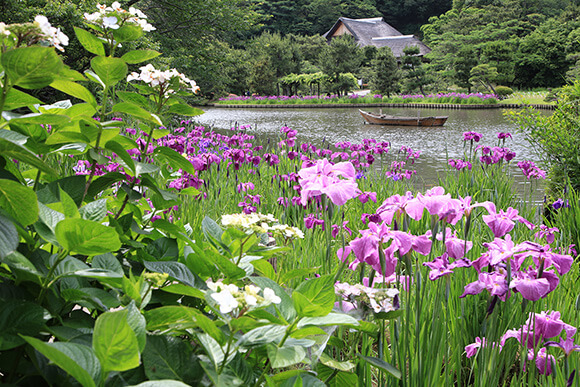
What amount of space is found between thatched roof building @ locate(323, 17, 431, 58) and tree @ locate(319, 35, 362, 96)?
15.3 metres

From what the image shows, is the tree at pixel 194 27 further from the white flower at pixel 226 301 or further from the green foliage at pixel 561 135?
the white flower at pixel 226 301

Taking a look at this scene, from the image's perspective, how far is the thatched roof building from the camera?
45625mm

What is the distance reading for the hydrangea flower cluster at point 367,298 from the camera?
809mm

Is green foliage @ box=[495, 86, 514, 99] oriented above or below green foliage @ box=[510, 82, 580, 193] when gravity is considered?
above

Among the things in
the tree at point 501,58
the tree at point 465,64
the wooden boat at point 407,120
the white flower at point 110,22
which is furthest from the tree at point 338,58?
the white flower at point 110,22

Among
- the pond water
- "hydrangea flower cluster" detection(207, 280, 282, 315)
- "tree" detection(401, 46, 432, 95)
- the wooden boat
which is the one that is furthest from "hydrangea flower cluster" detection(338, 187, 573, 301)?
"tree" detection(401, 46, 432, 95)

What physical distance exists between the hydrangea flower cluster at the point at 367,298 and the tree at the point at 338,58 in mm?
31249

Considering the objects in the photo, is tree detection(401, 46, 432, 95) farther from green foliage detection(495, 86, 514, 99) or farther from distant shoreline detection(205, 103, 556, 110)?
green foliage detection(495, 86, 514, 99)

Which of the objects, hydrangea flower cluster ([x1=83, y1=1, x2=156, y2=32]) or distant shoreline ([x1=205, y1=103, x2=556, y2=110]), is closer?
hydrangea flower cluster ([x1=83, y1=1, x2=156, y2=32])

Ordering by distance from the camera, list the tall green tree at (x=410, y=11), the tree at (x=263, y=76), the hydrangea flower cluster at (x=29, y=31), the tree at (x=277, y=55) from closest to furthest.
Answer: the hydrangea flower cluster at (x=29, y=31)
the tree at (x=263, y=76)
the tree at (x=277, y=55)
the tall green tree at (x=410, y=11)

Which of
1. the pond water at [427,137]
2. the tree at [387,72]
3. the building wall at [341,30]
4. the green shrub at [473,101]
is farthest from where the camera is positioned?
the building wall at [341,30]

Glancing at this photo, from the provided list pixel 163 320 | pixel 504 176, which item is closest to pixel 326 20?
pixel 504 176

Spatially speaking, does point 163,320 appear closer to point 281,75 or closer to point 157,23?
point 157,23

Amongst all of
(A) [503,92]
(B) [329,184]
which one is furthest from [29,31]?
(A) [503,92]
